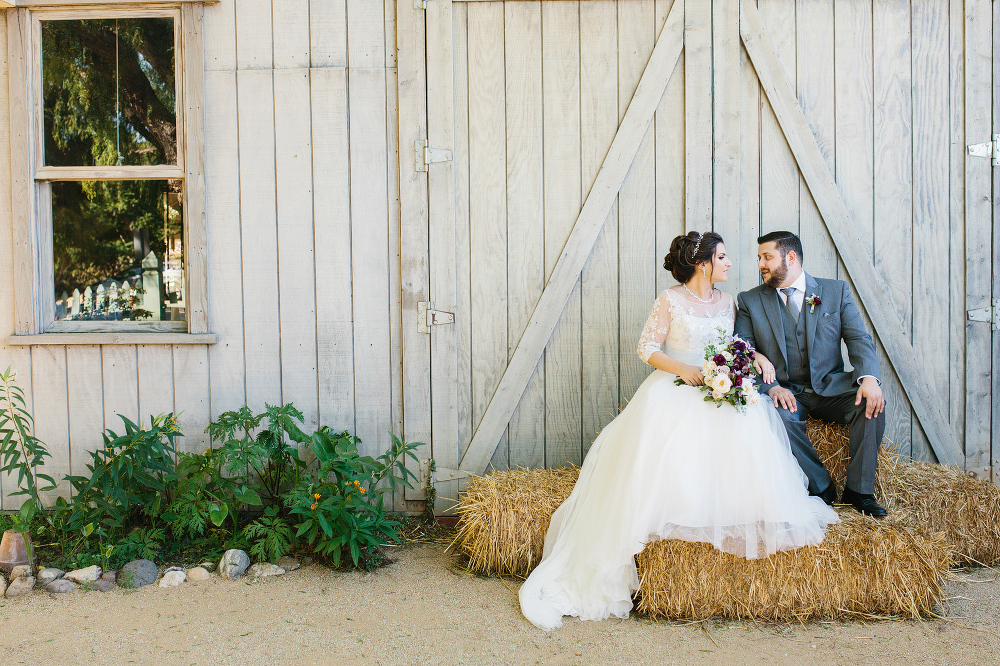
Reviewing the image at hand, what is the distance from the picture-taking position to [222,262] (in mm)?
3613

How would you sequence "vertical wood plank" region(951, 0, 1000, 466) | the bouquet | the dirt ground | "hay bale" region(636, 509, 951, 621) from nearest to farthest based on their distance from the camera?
1. the dirt ground
2. "hay bale" region(636, 509, 951, 621)
3. the bouquet
4. "vertical wood plank" region(951, 0, 1000, 466)

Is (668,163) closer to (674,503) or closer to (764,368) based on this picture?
(764,368)

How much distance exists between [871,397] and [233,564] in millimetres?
2967

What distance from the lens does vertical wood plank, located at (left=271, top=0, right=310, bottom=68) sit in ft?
11.7

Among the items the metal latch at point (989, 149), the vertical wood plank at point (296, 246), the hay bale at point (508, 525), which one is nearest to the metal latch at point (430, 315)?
the vertical wood plank at point (296, 246)

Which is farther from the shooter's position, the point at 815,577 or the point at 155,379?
the point at 155,379

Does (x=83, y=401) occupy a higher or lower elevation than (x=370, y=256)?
lower

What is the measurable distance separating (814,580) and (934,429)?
152 centimetres

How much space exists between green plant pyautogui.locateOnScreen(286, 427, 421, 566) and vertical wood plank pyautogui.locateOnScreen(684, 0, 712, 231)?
6.27ft

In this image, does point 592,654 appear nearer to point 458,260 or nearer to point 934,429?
point 458,260

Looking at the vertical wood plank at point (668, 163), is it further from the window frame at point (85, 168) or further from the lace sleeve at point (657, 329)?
the window frame at point (85, 168)

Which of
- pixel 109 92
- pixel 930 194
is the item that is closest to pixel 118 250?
pixel 109 92

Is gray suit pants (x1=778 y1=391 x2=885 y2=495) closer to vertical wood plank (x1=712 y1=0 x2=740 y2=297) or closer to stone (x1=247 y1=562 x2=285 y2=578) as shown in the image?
vertical wood plank (x1=712 y1=0 x2=740 y2=297)

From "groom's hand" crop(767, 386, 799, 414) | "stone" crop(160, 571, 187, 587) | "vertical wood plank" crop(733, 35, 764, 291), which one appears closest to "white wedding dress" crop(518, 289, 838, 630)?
"groom's hand" crop(767, 386, 799, 414)
